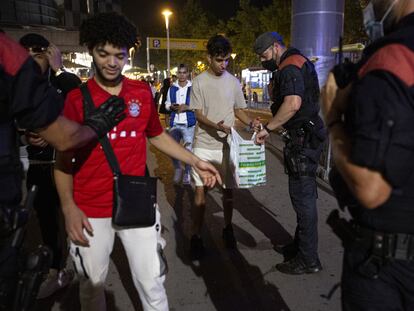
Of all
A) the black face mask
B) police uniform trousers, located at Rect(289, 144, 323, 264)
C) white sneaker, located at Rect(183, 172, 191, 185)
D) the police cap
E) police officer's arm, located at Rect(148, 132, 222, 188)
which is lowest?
white sneaker, located at Rect(183, 172, 191, 185)

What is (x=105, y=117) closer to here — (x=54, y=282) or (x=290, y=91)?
(x=290, y=91)

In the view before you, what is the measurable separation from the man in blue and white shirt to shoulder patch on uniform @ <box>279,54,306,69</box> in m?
3.32

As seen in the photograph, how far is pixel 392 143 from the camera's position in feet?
4.31

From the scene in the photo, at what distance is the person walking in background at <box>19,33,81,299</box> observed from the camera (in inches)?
129

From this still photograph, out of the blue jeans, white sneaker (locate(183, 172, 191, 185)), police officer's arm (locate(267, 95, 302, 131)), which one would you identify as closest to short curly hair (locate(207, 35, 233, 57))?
police officer's arm (locate(267, 95, 302, 131))

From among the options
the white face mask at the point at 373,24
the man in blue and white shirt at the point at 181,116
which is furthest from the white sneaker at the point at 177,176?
the white face mask at the point at 373,24

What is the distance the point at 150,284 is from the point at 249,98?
24691 mm

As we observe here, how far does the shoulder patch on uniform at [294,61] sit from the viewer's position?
350cm

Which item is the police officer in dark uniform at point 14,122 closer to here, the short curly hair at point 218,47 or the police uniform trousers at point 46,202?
the police uniform trousers at point 46,202

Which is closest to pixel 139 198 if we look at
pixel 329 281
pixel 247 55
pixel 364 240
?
pixel 364 240

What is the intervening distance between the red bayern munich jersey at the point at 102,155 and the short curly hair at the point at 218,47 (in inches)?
71.7

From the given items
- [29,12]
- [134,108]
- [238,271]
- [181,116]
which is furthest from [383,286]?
[29,12]

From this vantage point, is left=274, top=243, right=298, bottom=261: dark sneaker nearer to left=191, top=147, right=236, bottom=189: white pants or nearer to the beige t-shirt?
left=191, top=147, right=236, bottom=189: white pants

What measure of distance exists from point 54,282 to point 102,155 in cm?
172
